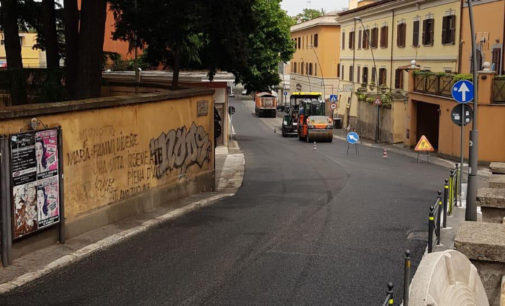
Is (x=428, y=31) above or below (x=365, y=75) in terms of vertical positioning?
above

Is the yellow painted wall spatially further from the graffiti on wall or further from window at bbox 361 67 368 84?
window at bbox 361 67 368 84

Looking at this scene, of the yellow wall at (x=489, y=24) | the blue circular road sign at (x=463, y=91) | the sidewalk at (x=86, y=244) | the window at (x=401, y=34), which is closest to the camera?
the sidewalk at (x=86, y=244)

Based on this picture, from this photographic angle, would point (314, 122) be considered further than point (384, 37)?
No

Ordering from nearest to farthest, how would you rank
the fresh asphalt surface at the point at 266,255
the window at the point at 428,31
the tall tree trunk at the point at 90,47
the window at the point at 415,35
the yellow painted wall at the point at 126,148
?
the fresh asphalt surface at the point at 266,255
the yellow painted wall at the point at 126,148
the tall tree trunk at the point at 90,47
the window at the point at 428,31
the window at the point at 415,35

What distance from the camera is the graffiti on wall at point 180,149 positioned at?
16281 millimetres

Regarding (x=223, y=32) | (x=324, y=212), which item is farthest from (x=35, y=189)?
(x=223, y=32)

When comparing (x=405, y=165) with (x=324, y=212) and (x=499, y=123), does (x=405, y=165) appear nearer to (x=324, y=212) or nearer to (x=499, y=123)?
(x=499, y=123)

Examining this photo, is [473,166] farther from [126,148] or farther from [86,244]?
[86,244]

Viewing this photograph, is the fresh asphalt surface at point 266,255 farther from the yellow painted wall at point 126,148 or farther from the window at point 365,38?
the window at point 365,38

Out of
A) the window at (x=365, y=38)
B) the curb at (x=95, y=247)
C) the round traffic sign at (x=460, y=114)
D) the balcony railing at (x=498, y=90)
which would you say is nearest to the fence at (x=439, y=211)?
the round traffic sign at (x=460, y=114)

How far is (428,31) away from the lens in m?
41.4

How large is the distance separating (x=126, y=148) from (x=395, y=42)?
36.6m

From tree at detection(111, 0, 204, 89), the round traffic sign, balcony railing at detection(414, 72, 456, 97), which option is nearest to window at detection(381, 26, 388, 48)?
balcony railing at detection(414, 72, 456, 97)

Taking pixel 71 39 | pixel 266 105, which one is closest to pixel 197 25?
pixel 71 39
